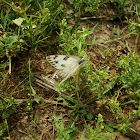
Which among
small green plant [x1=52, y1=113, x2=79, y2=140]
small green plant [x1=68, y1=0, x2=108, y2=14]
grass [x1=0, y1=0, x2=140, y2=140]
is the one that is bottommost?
small green plant [x1=52, y1=113, x2=79, y2=140]

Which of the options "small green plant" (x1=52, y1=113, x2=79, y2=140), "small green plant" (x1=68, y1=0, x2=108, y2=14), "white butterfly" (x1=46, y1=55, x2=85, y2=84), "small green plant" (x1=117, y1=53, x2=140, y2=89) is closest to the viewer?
"small green plant" (x1=52, y1=113, x2=79, y2=140)

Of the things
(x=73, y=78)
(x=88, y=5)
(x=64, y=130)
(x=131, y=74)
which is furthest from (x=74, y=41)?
(x=88, y=5)

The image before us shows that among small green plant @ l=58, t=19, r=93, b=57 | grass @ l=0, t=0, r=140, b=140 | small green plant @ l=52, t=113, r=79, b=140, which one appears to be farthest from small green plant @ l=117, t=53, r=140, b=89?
small green plant @ l=52, t=113, r=79, b=140

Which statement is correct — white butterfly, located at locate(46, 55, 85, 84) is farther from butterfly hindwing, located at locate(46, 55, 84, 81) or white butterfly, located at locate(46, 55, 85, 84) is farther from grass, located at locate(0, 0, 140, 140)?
grass, located at locate(0, 0, 140, 140)

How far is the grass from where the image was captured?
2.46m

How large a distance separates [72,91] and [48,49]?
0.97 metres

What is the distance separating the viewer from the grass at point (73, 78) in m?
2.46

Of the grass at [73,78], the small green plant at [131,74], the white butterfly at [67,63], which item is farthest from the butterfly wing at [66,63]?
the small green plant at [131,74]

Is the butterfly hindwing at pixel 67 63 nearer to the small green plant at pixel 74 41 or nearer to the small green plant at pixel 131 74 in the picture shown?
the small green plant at pixel 74 41

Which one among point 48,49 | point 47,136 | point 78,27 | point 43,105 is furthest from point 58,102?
point 78,27

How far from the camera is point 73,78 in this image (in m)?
2.70

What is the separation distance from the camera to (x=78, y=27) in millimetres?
3568

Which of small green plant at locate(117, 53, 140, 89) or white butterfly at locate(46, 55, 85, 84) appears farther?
small green plant at locate(117, 53, 140, 89)

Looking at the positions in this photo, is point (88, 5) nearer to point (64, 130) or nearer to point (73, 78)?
point (73, 78)
